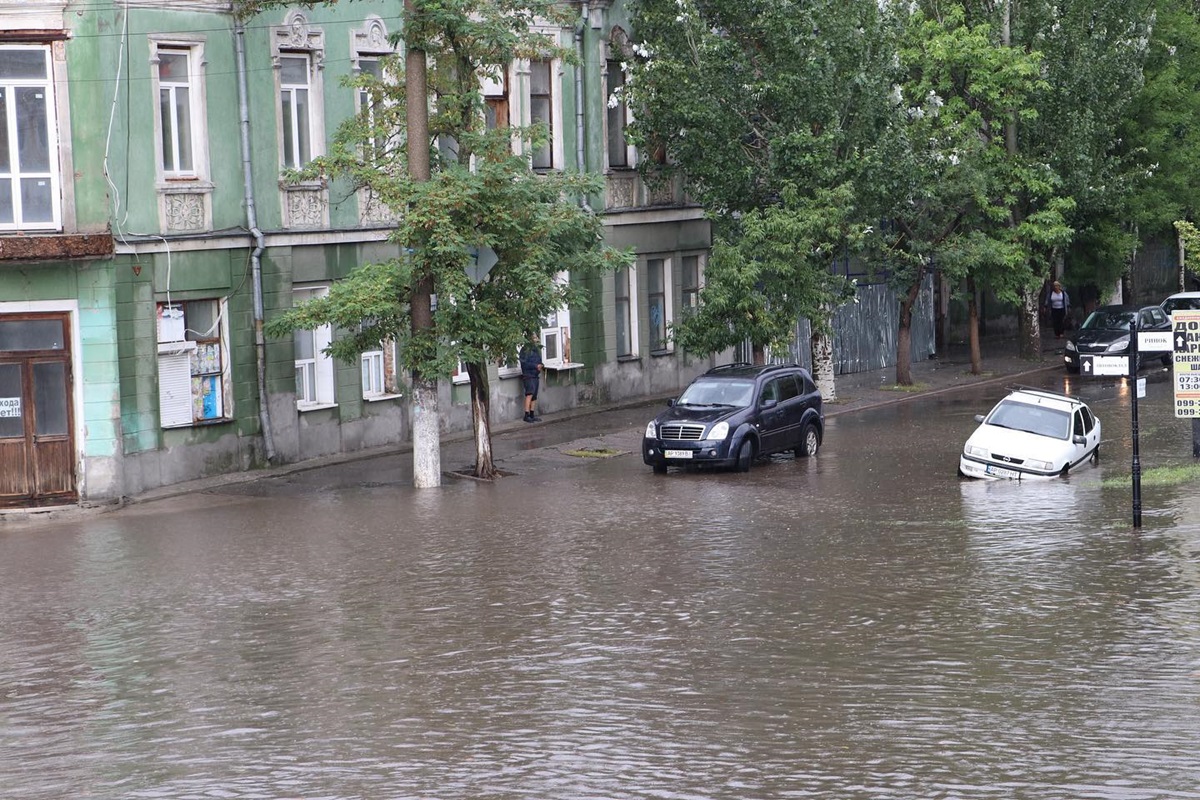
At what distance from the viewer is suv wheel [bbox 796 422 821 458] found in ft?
99.5

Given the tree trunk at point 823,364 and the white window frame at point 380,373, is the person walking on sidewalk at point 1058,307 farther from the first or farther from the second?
the white window frame at point 380,373

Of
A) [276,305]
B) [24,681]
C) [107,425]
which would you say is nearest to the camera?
[24,681]

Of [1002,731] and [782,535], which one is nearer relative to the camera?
[1002,731]

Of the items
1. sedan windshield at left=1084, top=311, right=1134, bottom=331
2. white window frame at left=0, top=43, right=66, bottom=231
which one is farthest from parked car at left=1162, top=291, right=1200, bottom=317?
white window frame at left=0, top=43, right=66, bottom=231

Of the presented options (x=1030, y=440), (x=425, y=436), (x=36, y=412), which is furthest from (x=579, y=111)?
(x=36, y=412)

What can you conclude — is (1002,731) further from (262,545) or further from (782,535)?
(262,545)

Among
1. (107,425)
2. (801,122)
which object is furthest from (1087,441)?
(107,425)

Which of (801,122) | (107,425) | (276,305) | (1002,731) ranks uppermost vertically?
(801,122)

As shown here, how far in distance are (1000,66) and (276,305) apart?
20078 millimetres

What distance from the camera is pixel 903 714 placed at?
1235 cm

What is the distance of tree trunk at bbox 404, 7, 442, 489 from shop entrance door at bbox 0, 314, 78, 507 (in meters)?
5.30

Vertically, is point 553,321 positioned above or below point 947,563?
above

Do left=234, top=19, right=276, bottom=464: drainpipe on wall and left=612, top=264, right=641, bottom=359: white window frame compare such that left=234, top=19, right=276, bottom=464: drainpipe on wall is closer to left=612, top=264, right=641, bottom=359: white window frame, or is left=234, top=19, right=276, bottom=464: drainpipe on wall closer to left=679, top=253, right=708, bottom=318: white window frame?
left=612, top=264, right=641, bottom=359: white window frame

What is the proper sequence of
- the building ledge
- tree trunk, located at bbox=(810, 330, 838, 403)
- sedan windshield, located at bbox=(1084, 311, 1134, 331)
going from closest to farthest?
1. the building ledge
2. tree trunk, located at bbox=(810, 330, 838, 403)
3. sedan windshield, located at bbox=(1084, 311, 1134, 331)
